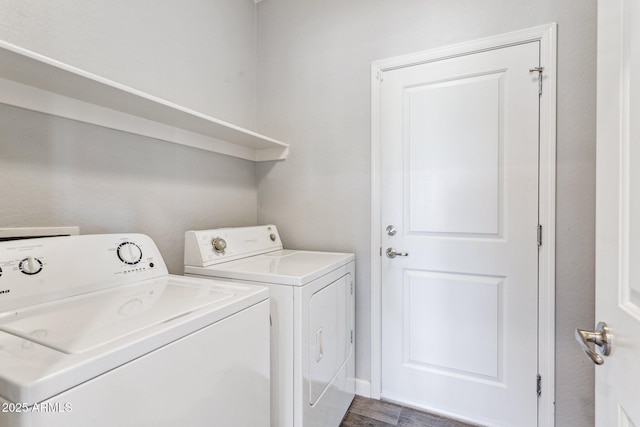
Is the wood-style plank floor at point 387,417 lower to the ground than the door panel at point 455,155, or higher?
lower

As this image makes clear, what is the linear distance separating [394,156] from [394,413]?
5.09 ft

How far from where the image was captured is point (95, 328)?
2.30 ft

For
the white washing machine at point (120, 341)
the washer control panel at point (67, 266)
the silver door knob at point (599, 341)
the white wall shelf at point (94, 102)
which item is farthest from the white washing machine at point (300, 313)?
the silver door knob at point (599, 341)

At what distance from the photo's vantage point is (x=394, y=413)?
172cm

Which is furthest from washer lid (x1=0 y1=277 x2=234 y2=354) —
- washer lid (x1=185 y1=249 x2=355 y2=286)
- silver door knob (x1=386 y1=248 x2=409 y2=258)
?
silver door knob (x1=386 y1=248 x2=409 y2=258)

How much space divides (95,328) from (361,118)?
172 cm

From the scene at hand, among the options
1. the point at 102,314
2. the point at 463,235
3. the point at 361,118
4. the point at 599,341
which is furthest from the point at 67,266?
the point at 463,235

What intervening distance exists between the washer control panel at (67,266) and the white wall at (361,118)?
112 centimetres

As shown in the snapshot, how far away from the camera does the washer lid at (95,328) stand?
0.51 meters

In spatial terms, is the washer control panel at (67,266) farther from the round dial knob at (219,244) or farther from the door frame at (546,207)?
the door frame at (546,207)

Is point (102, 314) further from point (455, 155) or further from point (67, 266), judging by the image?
point (455, 155)

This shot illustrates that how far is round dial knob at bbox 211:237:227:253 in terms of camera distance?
1523 mm

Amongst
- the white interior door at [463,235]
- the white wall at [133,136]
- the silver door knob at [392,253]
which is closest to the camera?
the white wall at [133,136]

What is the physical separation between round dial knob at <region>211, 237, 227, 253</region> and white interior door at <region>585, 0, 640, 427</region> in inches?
57.5
